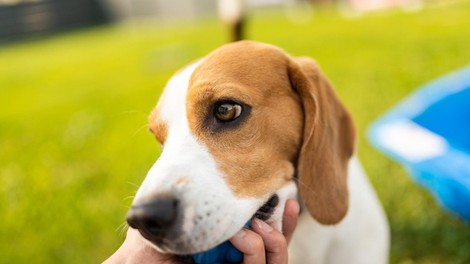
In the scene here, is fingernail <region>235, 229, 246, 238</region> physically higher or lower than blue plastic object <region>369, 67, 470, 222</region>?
higher

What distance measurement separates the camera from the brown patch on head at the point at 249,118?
8.23ft

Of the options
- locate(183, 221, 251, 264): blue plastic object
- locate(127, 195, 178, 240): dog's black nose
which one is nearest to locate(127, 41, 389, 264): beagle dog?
locate(127, 195, 178, 240): dog's black nose

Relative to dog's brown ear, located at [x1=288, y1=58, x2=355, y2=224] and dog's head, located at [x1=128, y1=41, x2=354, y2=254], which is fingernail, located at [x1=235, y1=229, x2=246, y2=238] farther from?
dog's brown ear, located at [x1=288, y1=58, x2=355, y2=224]

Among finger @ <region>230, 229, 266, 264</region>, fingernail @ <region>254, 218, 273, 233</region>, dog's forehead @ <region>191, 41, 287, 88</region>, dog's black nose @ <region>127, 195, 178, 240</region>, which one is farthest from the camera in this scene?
dog's forehead @ <region>191, 41, 287, 88</region>

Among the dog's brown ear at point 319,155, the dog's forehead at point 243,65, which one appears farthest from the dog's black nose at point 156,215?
the dog's brown ear at point 319,155

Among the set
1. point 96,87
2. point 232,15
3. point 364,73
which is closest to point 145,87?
point 96,87

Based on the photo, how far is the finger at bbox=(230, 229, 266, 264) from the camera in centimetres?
233

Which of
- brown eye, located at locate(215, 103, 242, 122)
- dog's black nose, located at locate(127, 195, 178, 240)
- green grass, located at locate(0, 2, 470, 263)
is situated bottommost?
green grass, located at locate(0, 2, 470, 263)

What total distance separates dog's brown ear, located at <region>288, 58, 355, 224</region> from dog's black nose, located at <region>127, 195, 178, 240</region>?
81cm

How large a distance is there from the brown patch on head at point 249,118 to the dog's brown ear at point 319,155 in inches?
2.0

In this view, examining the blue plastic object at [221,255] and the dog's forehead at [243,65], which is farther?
the dog's forehead at [243,65]

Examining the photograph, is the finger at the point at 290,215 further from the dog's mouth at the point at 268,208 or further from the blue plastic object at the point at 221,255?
the blue plastic object at the point at 221,255

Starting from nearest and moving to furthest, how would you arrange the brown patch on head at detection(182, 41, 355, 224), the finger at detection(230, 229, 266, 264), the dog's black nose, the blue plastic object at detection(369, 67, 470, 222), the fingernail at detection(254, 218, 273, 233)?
the dog's black nose < the finger at detection(230, 229, 266, 264) < the fingernail at detection(254, 218, 273, 233) < the brown patch on head at detection(182, 41, 355, 224) < the blue plastic object at detection(369, 67, 470, 222)

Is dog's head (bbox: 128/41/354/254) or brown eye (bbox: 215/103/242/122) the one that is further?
brown eye (bbox: 215/103/242/122)
